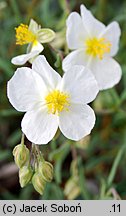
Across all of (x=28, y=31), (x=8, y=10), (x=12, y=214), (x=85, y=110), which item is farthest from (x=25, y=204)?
(x=8, y=10)

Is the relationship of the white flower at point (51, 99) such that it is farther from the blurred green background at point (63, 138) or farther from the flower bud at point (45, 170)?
the blurred green background at point (63, 138)

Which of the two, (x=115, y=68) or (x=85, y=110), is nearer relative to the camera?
(x=85, y=110)

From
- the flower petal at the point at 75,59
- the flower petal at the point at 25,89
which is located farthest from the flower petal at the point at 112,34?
the flower petal at the point at 25,89

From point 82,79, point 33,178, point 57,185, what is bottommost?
point 57,185

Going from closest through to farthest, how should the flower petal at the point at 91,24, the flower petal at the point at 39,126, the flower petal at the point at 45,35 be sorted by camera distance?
the flower petal at the point at 39,126, the flower petal at the point at 45,35, the flower petal at the point at 91,24

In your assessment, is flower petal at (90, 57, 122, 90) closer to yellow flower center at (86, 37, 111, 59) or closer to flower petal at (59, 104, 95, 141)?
yellow flower center at (86, 37, 111, 59)

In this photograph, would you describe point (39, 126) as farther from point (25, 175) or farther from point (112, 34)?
point (112, 34)

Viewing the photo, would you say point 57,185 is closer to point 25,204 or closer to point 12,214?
point 25,204
